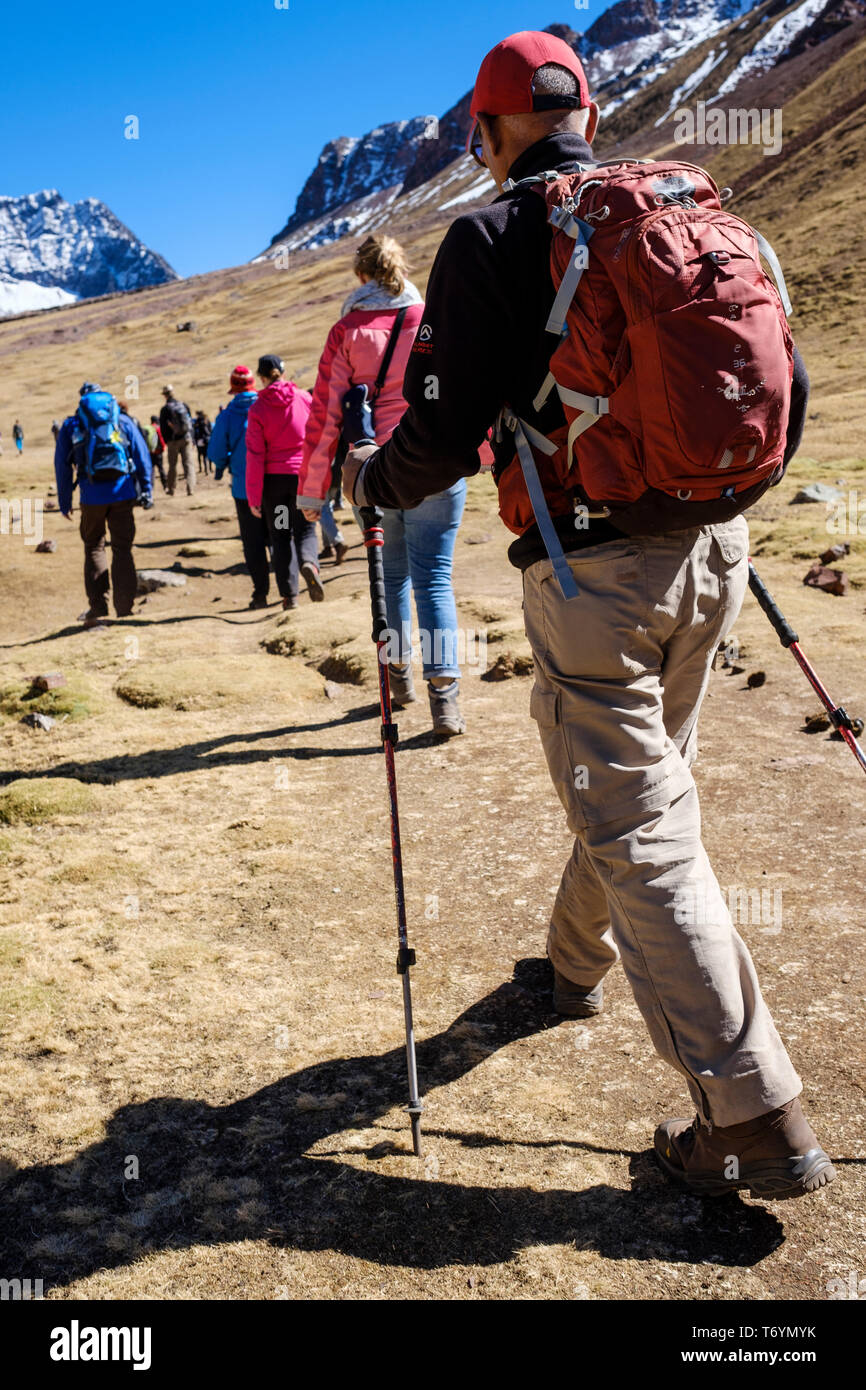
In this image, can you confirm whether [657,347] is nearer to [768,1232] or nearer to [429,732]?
[768,1232]

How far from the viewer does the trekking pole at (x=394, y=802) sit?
10.3ft

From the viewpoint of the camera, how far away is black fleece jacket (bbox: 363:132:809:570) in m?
2.62

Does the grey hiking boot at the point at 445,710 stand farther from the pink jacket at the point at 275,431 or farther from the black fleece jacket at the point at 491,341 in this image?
the pink jacket at the point at 275,431

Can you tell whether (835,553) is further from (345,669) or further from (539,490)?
(539,490)

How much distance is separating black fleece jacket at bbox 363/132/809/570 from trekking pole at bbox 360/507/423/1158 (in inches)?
39.7

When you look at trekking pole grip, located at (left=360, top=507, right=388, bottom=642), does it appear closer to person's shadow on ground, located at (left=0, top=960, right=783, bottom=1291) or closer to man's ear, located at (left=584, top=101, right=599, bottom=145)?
man's ear, located at (left=584, top=101, right=599, bottom=145)

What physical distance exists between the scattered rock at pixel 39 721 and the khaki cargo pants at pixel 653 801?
5.65m

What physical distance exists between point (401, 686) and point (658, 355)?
5.20 meters

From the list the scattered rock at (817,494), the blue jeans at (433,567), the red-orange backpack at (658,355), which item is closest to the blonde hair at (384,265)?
the blue jeans at (433,567)

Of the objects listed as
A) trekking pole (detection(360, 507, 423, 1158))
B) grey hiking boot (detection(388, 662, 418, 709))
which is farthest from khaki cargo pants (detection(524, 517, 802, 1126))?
grey hiking boot (detection(388, 662, 418, 709))

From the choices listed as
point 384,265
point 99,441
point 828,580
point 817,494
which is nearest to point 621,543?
point 384,265

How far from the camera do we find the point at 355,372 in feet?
21.9
